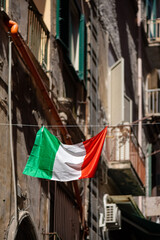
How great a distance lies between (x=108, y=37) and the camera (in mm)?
17922

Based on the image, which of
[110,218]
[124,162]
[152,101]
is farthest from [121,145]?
[152,101]

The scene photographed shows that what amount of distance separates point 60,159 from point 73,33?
5367mm

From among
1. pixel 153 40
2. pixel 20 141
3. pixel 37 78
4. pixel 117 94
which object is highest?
pixel 153 40

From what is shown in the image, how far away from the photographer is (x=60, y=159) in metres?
9.80

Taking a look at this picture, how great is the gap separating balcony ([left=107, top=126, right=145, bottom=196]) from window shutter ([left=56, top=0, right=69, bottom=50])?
3.23 m

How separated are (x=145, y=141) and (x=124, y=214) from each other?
665 centimetres

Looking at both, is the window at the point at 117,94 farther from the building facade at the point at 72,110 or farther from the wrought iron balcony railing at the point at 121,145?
the wrought iron balcony railing at the point at 121,145

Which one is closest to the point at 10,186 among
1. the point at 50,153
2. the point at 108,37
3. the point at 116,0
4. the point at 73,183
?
the point at 50,153

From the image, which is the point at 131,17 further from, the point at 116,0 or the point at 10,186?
the point at 10,186

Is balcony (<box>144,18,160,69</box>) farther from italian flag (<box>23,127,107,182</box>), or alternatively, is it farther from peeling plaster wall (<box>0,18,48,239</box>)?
italian flag (<box>23,127,107,182</box>)

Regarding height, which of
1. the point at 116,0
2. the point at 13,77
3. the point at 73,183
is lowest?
the point at 73,183

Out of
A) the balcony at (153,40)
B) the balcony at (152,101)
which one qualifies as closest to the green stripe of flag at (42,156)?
the balcony at (152,101)

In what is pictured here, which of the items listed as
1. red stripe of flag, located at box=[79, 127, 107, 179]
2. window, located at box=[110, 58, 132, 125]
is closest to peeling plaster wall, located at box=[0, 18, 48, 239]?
red stripe of flag, located at box=[79, 127, 107, 179]

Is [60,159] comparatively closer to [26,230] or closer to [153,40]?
[26,230]
